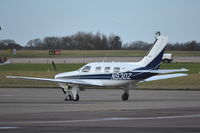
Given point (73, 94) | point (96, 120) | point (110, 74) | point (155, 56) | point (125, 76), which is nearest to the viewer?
point (96, 120)

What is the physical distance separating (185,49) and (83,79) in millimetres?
166704

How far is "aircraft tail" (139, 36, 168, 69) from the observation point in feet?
110

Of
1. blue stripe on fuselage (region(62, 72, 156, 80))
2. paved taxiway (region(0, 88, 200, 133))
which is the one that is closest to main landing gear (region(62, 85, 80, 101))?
blue stripe on fuselage (region(62, 72, 156, 80))

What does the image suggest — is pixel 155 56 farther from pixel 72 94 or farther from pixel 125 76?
pixel 72 94

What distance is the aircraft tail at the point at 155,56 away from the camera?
3353cm

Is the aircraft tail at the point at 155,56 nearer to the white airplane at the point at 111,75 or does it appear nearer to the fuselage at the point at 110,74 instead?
the white airplane at the point at 111,75

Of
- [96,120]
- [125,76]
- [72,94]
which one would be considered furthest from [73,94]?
[96,120]

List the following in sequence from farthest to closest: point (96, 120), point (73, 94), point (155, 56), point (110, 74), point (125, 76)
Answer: point (155, 56) → point (110, 74) → point (125, 76) → point (73, 94) → point (96, 120)

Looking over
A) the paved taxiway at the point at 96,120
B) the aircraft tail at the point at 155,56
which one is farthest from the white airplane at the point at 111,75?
the paved taxiway at the point at 96,120

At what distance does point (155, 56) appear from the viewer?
111 feet

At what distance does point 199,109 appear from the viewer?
2548cm

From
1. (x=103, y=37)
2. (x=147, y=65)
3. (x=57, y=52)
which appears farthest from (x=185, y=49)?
(x=147, y=65)

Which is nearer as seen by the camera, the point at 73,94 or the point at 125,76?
the point at 73,94

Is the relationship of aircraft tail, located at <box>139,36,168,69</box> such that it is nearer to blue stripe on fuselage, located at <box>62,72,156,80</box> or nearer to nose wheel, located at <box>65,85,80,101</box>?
blue stripe on fuselage, located at <box>62,72,156,80</box>
